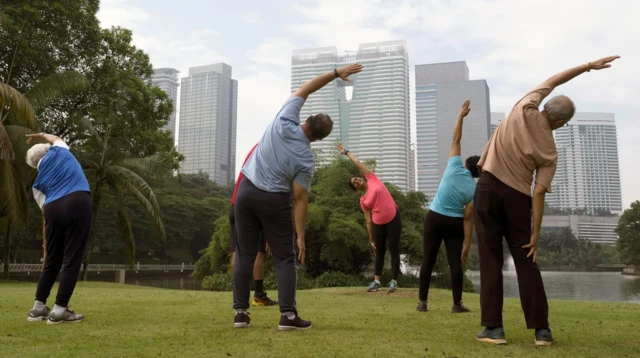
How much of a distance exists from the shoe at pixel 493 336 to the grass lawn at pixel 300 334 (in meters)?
0.07

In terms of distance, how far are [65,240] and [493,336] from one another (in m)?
3.74

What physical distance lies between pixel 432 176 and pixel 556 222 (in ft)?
121

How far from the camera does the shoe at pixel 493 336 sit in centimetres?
329

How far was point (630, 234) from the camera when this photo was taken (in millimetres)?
53062

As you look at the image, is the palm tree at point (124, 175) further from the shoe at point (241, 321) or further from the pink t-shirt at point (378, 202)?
the shoe at point (241, 321)

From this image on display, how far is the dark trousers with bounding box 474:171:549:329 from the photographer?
340 cm

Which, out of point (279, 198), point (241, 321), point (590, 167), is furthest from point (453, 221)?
point (590, 167)

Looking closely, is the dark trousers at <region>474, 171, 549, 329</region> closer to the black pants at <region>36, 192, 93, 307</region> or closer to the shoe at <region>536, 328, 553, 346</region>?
the shoe at <region>536, 328, 553, 346</region>

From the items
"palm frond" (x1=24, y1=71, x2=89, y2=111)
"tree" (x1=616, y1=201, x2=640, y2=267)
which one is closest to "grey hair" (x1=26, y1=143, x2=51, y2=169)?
"palm frond" (x1=24, y1=71, x2=89, y2=111)

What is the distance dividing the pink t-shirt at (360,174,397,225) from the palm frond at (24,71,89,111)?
12763 mm

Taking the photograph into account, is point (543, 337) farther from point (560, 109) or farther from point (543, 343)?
point (560, 109)

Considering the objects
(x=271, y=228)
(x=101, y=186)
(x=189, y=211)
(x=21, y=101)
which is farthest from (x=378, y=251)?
(x=189, y=211)

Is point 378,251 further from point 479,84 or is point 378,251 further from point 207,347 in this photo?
point 479,84

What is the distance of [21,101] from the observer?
11383 mm
